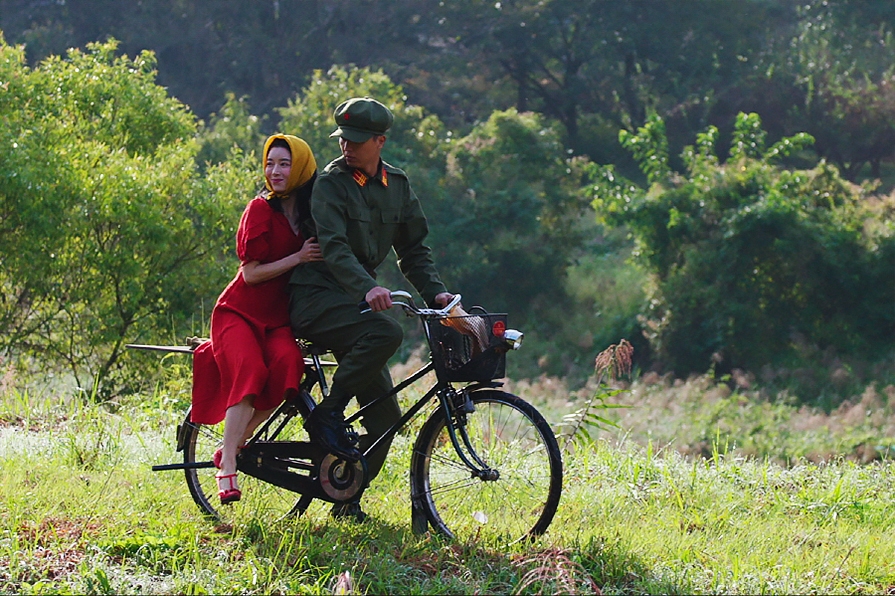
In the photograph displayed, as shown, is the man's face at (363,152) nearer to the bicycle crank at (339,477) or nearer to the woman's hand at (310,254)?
the woman's hand at (310,254)

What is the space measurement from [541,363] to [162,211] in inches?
550

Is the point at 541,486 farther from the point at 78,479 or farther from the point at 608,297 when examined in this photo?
the point at 608,297

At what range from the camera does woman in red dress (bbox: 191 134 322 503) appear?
15.7 ft

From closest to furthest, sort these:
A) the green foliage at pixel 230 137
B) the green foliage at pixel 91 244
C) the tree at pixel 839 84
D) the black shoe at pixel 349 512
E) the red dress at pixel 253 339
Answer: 1. the red dress at pixel 253 339
2. the black shoe at pixel 349 512
3. the green foliage at pixel 91 244
4. the green foliage at pixel 230 137
5. the tree at pixel 839 84

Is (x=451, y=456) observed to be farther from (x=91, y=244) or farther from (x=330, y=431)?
(x=91, y=244)

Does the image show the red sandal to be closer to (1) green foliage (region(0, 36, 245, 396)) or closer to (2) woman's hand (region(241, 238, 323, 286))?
(2) woman's hand (region(241, 238, 323, 286))

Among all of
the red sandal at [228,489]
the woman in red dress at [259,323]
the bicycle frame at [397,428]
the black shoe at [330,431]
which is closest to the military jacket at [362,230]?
the woman in red dress at [259,323]

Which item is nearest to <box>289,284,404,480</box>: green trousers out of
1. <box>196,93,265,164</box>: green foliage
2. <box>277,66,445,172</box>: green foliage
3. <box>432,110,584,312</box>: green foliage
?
<box>432,110,584,312</box>: green foliage

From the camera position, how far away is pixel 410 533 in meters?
4.79

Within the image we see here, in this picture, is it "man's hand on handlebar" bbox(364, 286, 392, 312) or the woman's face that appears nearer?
"man's hand on handlebar" bbox(364, 286, 392, 312)

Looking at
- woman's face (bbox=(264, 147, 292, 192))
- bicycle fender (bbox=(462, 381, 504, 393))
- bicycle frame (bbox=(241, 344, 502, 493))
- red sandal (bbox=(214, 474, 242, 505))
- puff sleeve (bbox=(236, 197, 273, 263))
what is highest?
woman's face (bbox=(264, 147, 292, 192))

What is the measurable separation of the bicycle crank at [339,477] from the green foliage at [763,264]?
20455 mm

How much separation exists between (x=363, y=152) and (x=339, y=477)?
4.57ft

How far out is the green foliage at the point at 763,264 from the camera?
24.6 meters
